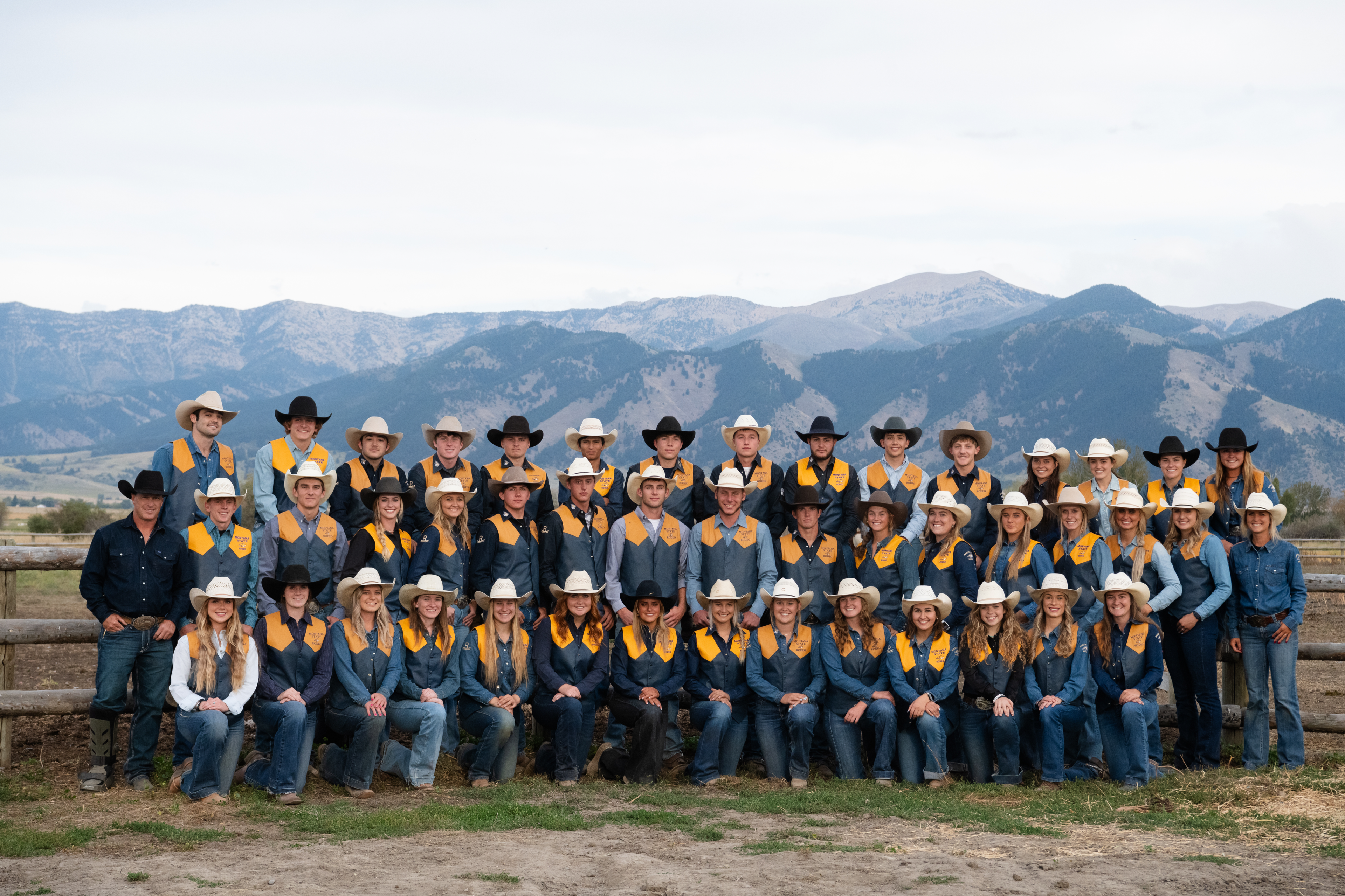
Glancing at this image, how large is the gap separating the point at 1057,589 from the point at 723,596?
2.45 meters

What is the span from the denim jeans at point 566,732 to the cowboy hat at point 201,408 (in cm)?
321

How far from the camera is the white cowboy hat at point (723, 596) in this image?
9156mm

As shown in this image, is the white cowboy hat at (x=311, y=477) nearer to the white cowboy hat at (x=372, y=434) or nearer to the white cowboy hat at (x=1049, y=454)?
the white cowboy hat at (x=372, y=434)

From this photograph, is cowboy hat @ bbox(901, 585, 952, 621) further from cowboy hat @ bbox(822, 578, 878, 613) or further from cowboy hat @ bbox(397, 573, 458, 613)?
cowboy hat @ bbox(397, 573, 458, 613)

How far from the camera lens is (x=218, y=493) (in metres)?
8.52

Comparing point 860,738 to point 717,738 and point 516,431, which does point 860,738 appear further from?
point 516,431

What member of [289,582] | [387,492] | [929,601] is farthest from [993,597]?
[289,582]

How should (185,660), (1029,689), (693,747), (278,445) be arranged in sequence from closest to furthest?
(185,660), (1029,689), (278,445), (693,747)

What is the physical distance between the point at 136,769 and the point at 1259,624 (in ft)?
27.3

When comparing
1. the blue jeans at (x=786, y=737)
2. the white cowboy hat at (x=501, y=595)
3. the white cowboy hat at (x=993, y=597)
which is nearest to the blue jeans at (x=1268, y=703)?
the white cowboy hat at (x=993, y=597)

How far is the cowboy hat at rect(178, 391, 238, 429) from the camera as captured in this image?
9.20m

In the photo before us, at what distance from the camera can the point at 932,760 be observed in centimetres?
893

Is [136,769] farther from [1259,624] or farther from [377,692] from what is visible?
[1259,624]

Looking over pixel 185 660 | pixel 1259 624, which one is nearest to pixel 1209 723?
pixel 1259 624
